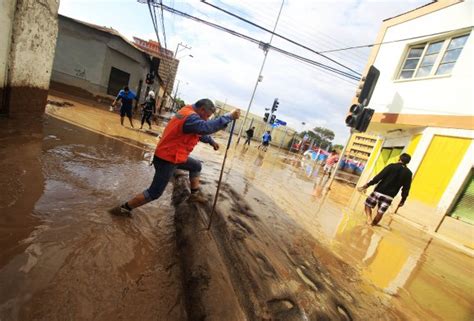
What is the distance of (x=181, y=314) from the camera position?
1917 mm

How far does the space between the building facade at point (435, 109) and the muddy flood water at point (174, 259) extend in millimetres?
3111

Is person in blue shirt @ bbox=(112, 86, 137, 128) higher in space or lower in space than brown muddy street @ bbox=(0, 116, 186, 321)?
higher

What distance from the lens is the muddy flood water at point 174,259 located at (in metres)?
1.88

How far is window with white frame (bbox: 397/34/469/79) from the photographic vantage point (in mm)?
8750

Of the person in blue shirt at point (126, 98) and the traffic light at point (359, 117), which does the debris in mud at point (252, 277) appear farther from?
the person in blue shirt at point (126, 98)

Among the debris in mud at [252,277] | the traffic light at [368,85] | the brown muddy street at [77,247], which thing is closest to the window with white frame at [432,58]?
the traffic light at [368,85]

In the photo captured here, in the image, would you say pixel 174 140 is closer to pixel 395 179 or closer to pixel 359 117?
pixel 395 179

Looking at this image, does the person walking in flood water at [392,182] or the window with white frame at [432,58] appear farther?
the window with white frame at [432,58]

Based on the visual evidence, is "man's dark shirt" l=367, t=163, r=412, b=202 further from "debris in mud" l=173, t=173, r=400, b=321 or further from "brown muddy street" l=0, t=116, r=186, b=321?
"brown muddy street" l=0, t=116, r=186, b=321

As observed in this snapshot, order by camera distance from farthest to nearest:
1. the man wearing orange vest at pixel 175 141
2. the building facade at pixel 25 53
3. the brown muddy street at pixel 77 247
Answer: the building facade at pixel 25 53 < the man wearing orange vest at pixel 175 141 < the brown muddy street at pixel 77 247

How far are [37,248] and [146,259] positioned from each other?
0.87 meters

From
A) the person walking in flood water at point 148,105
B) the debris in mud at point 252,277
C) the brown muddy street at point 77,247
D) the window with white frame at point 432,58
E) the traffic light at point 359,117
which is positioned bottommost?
the brown muddy street at point 77,247

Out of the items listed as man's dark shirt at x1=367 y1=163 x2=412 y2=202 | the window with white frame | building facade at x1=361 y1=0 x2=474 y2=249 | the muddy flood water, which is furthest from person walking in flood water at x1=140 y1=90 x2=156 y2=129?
the window with white frame

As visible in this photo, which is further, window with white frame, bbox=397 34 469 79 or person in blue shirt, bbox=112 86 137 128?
person in blue shirt, bbox=112 86 137 128
